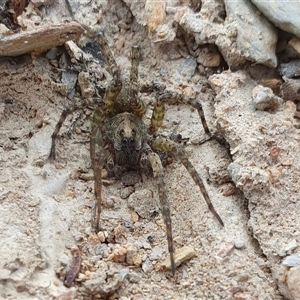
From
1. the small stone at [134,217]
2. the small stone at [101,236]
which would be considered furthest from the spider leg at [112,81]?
the small stone at [101,236]

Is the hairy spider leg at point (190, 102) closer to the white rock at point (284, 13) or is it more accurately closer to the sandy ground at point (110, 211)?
the sandy ground at point (110, 211)

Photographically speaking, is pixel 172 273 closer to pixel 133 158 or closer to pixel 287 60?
pixel 133 158

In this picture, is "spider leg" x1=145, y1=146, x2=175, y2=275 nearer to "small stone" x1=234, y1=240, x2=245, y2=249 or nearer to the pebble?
"small stone" x1=234, y1=240, x2=245, y2=249

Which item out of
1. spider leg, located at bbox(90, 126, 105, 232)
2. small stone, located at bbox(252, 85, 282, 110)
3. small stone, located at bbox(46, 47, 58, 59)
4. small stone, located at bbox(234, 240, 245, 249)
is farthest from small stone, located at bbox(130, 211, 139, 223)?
small stone, located at bbox(46, 47, 58, 59)

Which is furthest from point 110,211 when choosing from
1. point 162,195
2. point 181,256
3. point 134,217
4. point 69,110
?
point 69,110

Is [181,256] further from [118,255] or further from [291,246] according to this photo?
[291,246]
